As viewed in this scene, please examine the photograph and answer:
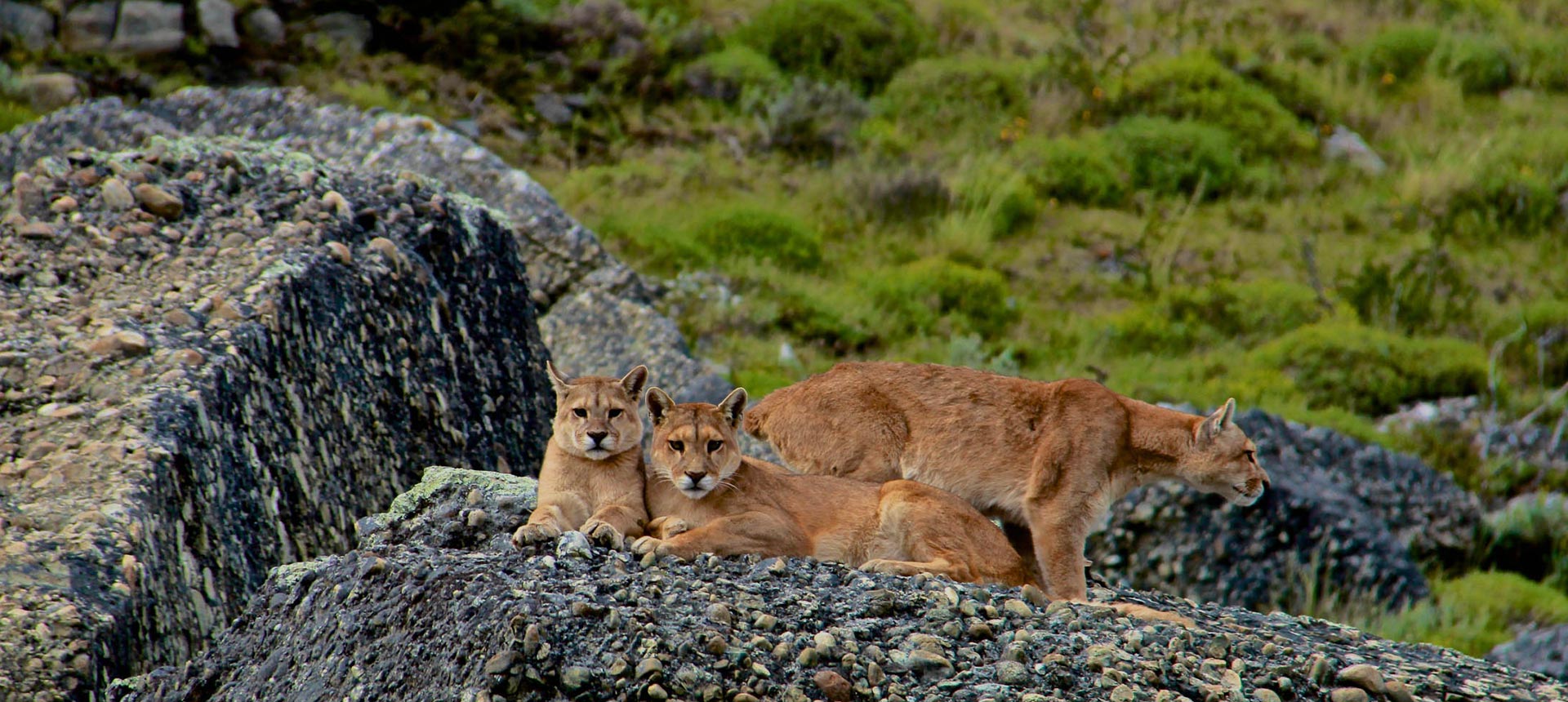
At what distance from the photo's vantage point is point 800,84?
2258 centimetres

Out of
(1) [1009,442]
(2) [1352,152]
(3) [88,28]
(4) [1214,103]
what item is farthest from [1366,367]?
(3) [88,28]

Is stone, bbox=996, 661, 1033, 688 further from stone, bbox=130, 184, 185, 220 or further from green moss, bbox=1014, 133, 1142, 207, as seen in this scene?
green moss, bbox=1014, 133, 1142, 207

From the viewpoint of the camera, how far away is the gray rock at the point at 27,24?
63.7 ft

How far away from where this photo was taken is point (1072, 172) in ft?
72.1

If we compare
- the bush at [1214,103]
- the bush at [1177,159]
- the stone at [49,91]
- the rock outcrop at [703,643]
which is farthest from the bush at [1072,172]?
the rock outcrop at [703,643]

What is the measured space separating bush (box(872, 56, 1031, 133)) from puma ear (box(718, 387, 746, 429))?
16216mm

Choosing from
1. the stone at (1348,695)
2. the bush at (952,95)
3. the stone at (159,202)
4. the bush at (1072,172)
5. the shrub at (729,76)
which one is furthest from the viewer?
the bush at (952,95)

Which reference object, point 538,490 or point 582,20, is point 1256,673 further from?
point 582,20

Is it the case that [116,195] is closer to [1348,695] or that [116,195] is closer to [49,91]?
[1348,695]

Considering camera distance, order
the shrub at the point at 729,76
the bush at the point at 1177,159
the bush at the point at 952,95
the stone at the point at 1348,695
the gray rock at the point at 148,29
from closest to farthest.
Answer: the stone at the point at 1348,695, the gray rock at the point at 148,29, the bush at the point at 1177,159, the shrub at the point at 729,76, the bush at the point at 952,95

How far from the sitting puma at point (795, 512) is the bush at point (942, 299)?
10011 millimetres

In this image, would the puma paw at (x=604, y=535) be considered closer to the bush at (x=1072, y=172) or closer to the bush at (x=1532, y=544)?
the bush at (x=1532, y=544)

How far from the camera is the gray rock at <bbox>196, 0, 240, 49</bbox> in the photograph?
20.4 metres

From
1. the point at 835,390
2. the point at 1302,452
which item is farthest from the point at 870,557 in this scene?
the point at 1302,452
